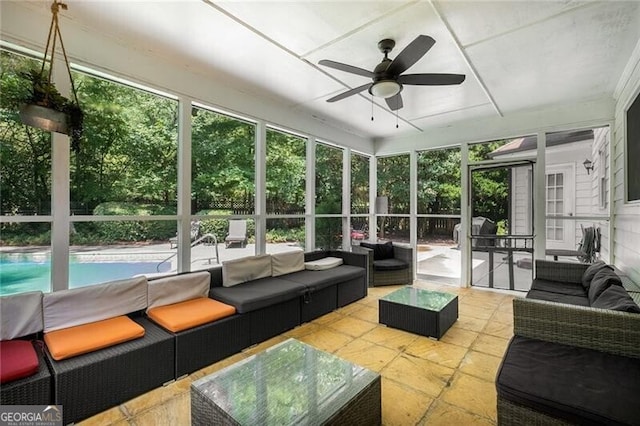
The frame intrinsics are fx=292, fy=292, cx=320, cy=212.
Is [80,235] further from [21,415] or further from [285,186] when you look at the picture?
[285,186]

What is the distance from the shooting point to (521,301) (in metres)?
2.26

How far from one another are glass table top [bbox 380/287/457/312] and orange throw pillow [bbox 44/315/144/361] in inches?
105

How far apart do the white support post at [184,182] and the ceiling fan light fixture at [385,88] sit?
2.21 meters

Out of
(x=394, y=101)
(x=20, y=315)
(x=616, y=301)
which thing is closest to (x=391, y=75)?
(x=394, y=101)

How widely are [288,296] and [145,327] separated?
142 cm

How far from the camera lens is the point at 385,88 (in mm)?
2754

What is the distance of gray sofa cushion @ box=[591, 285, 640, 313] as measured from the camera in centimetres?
201

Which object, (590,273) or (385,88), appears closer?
(385,88)

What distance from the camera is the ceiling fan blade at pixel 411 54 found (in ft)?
7.01

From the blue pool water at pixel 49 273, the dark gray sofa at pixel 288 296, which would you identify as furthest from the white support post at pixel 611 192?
the blue pool water at pixel 49 273

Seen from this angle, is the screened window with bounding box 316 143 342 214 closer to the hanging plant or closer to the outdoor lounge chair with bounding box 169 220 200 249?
the outdoor lounge chair with bounding box 169 220 200 249

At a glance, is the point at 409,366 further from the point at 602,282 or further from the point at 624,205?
the point at 624,205

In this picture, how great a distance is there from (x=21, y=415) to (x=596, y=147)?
23.4 feet

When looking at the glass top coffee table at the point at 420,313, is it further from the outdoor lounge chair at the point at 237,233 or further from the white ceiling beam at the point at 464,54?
the white ceiling beam at the point at 464,54
